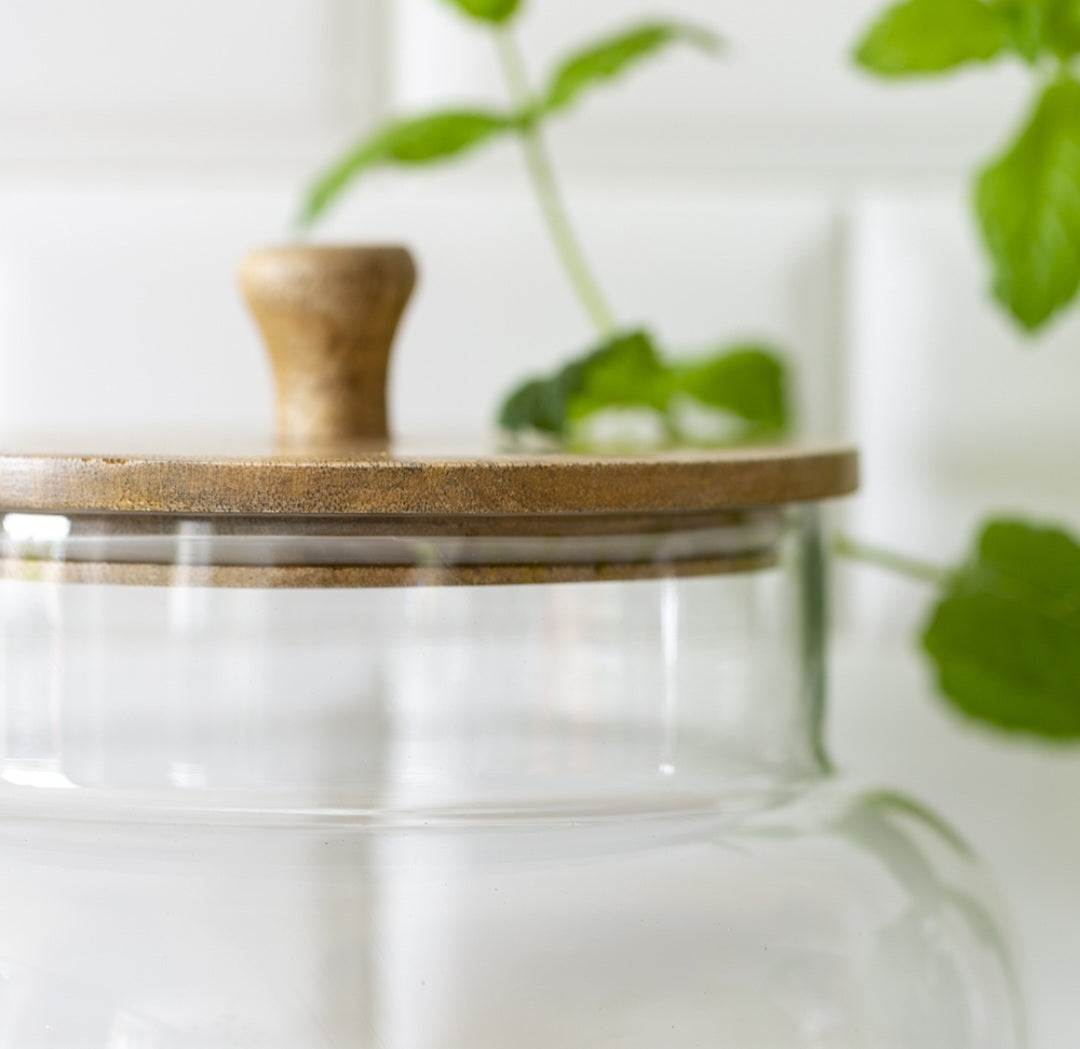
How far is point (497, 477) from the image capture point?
0.89 ft

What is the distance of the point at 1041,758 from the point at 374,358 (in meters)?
0.34

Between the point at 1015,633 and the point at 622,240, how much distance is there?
0.22 m

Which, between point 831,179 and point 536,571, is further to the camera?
point 831,179

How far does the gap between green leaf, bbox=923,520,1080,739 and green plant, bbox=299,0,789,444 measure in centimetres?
8

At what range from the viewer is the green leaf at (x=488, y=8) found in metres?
0.45

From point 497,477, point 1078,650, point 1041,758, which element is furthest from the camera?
point 1041,758

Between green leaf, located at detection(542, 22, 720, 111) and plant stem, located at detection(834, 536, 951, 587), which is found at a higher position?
green leaf, located at detection(542, 22, 720, 111)

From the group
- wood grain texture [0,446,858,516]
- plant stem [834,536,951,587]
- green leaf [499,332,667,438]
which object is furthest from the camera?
plant stem [834,536,951,587]

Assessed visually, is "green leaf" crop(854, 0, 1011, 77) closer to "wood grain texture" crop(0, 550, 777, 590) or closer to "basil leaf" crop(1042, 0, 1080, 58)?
"basil leaf" crop(1042, 0, 1080, 58)

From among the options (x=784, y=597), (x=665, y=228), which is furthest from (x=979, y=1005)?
(x=665, y=228)

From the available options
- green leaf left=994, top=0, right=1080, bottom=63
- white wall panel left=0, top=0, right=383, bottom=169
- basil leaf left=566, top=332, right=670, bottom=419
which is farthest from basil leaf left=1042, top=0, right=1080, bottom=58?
white wall panel left=0, top=0, right=383, bottom=169

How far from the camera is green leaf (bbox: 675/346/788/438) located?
53 cm

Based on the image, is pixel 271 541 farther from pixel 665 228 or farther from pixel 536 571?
pixel 665 228

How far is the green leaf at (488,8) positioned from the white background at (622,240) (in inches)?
5.1
